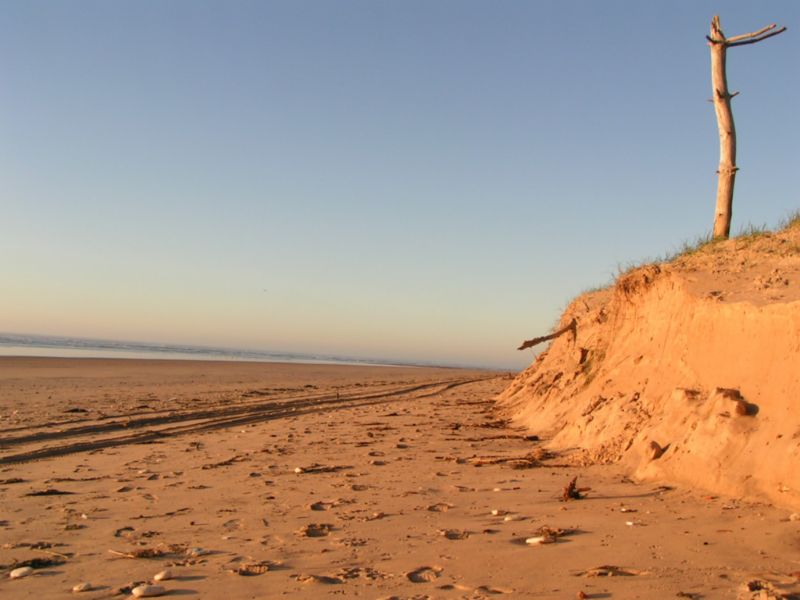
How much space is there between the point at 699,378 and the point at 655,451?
1.06 m

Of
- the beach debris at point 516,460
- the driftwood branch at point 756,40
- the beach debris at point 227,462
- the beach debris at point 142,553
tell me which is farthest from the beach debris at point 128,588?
the driftwood branch at point 756,40

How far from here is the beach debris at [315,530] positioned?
16.2ft

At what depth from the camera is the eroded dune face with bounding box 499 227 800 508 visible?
5531mm

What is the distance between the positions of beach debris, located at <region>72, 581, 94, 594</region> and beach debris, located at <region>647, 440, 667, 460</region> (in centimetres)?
491

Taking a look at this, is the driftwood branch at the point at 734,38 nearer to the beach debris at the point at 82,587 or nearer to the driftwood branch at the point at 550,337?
the driftwood branch at the point at 550,337

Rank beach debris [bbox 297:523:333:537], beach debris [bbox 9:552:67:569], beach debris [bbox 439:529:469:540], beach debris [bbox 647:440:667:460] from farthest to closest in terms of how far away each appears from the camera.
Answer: beach debris [bbox 647:440:667:460] → beach debris [bbox 297:523:333:537] → beach debris [bbox 439:529:469:540] → beach debris [bbox 9:552:67:569]

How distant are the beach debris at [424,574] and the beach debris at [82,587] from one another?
1.91 metres

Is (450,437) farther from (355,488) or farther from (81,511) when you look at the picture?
(81,511)

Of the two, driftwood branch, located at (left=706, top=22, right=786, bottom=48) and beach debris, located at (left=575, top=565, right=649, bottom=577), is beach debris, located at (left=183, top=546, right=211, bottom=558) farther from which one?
driftwood branch, located at (left=706, top=22, right=786, bottom=48)

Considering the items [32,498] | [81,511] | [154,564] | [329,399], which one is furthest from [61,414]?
[154,564]

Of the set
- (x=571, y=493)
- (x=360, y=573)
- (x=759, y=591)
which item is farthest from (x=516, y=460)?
(x=759, y=591)

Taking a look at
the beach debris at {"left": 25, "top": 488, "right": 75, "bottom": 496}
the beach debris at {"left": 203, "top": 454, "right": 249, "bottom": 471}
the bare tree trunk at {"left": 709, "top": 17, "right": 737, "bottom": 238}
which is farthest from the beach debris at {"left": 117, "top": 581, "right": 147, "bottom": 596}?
the bare tree trunk at {"left": 709, "top": 17, "right": 737, "bottom": 238}

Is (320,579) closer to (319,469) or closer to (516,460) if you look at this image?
(319,469)

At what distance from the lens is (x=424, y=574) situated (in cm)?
402
